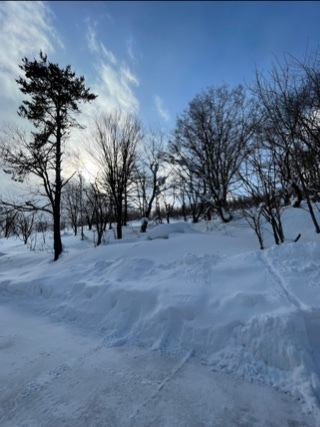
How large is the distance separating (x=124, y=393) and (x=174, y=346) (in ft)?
3.56

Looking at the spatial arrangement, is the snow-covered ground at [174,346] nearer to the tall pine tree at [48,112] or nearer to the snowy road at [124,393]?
the snowy road at [124,393]

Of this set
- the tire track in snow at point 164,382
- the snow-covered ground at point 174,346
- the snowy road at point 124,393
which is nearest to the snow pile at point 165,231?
the snow-covered ground at point 174,346

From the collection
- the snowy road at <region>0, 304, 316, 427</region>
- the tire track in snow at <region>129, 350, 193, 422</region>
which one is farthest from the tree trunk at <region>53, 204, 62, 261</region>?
the tire track in snow at <region>129, 350, 193, 422</region>

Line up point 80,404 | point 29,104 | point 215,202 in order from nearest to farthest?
point 80,404
point 29,104
point 215,202

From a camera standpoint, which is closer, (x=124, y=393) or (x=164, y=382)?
(x=124, y=393)

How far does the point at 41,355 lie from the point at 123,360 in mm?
1198

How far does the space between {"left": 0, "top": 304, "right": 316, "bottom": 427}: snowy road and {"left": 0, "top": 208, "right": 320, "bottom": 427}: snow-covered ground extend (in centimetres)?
1

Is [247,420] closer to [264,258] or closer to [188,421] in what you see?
[188,421]

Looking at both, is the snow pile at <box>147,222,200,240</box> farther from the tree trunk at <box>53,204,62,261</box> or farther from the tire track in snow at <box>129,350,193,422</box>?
the tire track in snow at <box>129,350,193,422</box>

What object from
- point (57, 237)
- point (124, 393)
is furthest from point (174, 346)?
point (57, 237)

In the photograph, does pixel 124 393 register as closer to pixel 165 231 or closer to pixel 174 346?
pixel 174 346

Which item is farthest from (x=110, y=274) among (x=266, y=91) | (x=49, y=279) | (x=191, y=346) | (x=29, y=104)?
(x=29, y=104)

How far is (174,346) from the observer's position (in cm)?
345

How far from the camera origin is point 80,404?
7.84ft
